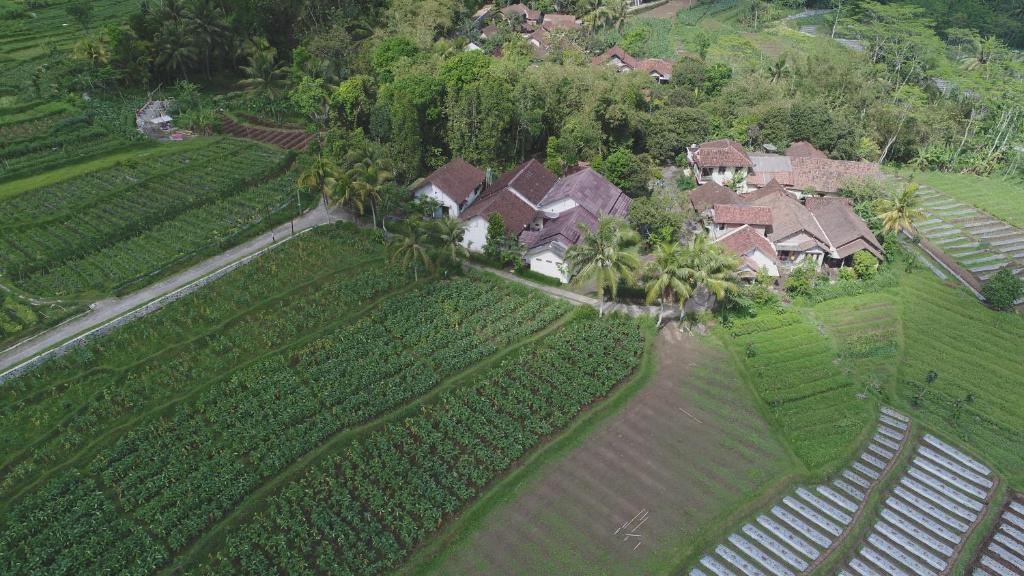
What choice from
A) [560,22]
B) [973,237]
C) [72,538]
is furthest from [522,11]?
[72,538]

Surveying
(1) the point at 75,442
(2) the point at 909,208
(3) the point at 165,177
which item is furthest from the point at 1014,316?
(3) the point at 165,177

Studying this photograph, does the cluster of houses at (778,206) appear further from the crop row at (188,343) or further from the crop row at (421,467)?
the crop row at (188,343)

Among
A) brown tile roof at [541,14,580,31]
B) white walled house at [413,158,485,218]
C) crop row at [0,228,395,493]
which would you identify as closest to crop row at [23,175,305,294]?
crop row at [0,228,395,493]

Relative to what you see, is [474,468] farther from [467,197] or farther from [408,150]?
[408,150]

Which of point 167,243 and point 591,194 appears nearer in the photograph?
point 167,243

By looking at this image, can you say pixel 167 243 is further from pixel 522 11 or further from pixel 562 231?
pixel 522 11

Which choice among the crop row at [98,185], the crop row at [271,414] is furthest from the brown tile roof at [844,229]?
the crop row at [98,185]
